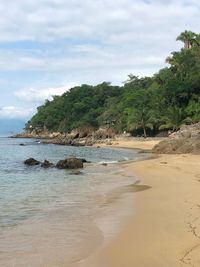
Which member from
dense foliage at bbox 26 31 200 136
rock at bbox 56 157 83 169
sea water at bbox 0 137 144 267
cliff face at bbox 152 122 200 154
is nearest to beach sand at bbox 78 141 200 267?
sea water at bbox 0 137 144 267

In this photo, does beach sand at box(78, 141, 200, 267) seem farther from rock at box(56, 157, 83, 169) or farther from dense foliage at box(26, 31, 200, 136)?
dense foliage at box(26, 31, 200, 136)

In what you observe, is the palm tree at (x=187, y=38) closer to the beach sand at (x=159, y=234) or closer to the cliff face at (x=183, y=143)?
the cliff face at (x=183, y=143)

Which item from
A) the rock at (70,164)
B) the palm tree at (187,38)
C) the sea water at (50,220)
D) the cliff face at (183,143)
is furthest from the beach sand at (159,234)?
the palm tree at (187,38)

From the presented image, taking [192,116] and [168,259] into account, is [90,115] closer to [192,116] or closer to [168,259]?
[192,116]

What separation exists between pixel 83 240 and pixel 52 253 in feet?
3.95

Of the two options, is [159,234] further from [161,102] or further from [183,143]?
[161,102]

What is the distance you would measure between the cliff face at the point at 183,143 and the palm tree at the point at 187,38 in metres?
49.0

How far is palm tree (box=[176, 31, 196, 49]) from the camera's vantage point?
88.4m

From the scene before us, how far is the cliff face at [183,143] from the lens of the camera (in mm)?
39597

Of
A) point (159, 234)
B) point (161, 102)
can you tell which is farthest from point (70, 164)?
point (161, 102)

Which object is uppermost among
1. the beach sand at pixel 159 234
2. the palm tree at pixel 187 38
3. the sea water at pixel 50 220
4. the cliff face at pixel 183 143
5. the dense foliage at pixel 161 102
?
the palm tree at pixel 187 38

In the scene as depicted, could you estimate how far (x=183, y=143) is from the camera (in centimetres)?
4128

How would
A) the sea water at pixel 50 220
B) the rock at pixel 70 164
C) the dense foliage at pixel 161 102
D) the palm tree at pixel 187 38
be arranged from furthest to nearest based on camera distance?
the palm tree at pixel 187 38 < the dense foliage at pixel 161 102 < the rock at pixel 70 164 < the sea water at pixel 50 220

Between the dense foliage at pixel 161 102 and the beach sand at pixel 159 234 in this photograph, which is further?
the dense foliage at pixel 161 102
